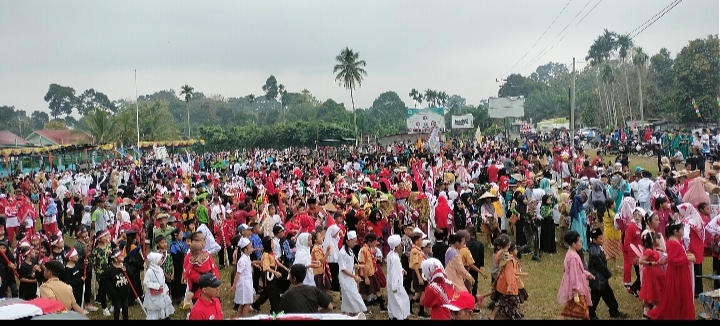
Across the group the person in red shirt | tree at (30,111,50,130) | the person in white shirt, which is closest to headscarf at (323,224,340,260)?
the person in red shirt

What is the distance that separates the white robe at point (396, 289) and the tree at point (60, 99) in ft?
381

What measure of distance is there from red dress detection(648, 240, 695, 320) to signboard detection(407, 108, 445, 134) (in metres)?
40.4

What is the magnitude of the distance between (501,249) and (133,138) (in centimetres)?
5581

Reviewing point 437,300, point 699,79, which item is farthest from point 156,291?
point 699,79

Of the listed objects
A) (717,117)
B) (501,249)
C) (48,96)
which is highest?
(48,96)

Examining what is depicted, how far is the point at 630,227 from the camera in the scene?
894cm

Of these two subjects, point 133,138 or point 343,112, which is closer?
point 133,138

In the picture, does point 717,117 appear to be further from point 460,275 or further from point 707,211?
point 460,275

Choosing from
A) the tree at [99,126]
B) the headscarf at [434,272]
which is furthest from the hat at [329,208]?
the tree at [99,126]

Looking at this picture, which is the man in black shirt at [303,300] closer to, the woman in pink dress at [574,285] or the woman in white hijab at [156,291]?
the woman in pink dress at [574,285]

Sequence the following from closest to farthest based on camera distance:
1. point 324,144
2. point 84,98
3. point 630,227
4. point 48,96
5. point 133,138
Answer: point 630,227 < point 324,144 < point 133,138 < point 48,96 < point 84,98

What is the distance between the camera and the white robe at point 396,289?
7.65 m

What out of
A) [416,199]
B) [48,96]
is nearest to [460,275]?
[416,199]

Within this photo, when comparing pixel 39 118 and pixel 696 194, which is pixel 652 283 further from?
pixel 39 118
